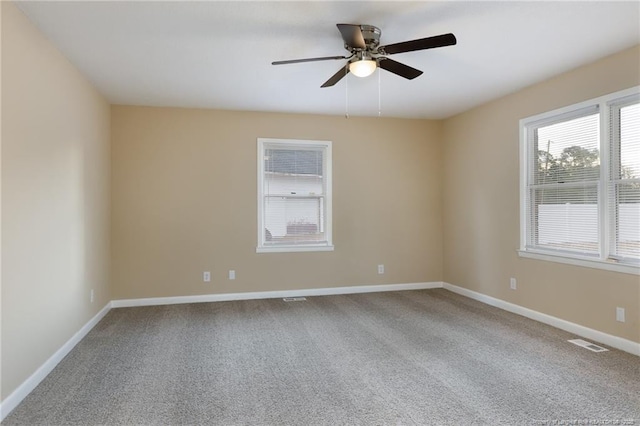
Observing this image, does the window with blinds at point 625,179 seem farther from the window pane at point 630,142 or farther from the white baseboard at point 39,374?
the white baseboard at point 39,374

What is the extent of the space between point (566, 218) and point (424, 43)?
8.42ft

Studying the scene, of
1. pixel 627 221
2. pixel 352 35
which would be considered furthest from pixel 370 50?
pixel 627 221

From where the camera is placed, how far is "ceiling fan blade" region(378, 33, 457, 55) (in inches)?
90.6

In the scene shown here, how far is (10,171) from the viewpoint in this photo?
7.60 ft

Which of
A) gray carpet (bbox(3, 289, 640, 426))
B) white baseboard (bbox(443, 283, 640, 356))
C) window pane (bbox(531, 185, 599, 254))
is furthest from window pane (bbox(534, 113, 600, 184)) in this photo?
gray carpet (bbox(3, 289, 640, 426))

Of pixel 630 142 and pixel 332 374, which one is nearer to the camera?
pixel 332 374

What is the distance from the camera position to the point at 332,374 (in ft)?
9.11

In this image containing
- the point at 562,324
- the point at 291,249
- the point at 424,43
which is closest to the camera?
the point at 424,43

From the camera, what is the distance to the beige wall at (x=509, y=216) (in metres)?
3.26

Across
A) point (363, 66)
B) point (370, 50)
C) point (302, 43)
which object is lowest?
point (363, 66)

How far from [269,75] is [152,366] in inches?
109

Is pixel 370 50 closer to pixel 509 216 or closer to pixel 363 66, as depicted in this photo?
pixel 363 66

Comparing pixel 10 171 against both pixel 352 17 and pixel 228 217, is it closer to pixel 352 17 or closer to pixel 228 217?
pixel 352 17

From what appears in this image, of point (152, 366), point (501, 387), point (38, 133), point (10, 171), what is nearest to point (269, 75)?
point (38, 133)
